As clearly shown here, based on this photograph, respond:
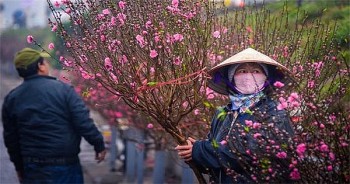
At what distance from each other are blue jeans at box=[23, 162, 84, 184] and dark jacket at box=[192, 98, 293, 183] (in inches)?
97.8

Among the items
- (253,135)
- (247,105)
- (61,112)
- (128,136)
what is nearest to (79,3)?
(247,105)

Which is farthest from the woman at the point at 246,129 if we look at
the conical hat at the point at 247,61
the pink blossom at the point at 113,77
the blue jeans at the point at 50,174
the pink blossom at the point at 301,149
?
the blue jeans at the point at 50,174

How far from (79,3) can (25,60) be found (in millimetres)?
2134

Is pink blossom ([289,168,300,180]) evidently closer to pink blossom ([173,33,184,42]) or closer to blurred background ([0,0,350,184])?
pink blossom ([173,33,184,42])

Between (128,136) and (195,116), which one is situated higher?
(195,116)

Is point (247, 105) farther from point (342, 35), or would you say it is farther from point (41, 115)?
point (41, 115)

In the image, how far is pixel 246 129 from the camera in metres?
3.43

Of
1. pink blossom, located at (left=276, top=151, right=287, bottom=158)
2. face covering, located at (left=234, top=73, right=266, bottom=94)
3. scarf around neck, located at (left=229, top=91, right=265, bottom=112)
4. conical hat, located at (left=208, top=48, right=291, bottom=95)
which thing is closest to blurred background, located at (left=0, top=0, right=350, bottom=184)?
conical hat, located at (left=208, top=48, right=291, bottom=95)

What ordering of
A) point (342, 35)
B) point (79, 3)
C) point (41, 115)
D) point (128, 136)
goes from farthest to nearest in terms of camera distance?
point (128, 136)
point (41, 115)
point (342, 35)
point (79, 3)

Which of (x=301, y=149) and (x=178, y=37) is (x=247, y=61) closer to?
(x=178, y=37)

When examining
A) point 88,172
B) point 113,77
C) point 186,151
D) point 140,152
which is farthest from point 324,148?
point 88,172

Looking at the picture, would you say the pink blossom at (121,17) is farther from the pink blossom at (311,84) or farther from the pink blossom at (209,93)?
the pink blossom at (311,84)

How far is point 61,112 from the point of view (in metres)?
6.24

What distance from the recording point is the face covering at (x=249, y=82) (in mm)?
3770
